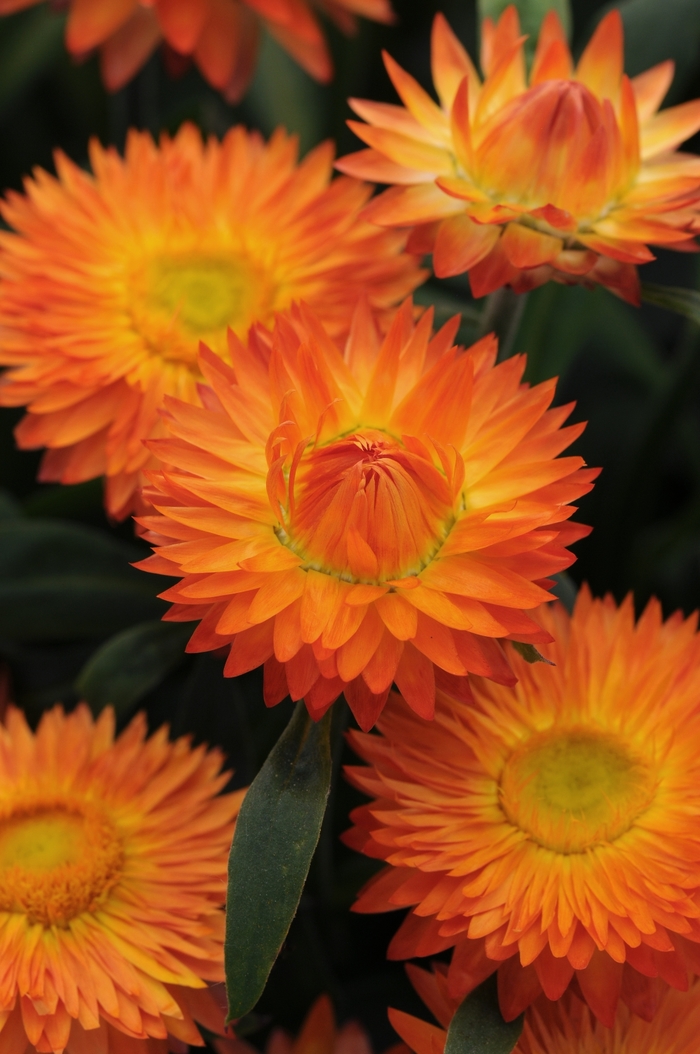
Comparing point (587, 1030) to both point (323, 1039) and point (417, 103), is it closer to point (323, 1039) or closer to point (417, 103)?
point (323, 1039)

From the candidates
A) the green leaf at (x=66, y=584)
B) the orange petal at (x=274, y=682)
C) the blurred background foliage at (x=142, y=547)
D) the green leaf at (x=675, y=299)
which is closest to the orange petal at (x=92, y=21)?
the blurred background foliage at (x=142, y=547)

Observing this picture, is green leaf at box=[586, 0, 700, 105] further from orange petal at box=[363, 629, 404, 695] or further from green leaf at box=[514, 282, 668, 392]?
orange petal at box=[363, 629, 404, 695]

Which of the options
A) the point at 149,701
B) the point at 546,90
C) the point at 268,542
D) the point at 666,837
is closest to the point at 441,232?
the point at 546,90

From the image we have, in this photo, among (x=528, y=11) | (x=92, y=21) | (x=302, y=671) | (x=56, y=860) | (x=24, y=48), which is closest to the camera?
(x=302, y=671)

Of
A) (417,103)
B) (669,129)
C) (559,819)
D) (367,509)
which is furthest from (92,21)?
(559,819)

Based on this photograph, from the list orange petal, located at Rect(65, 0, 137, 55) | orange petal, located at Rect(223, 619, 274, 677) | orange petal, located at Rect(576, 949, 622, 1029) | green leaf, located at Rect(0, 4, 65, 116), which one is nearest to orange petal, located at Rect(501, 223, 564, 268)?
orange petal, located at Rect(223, 619, 274, 677)

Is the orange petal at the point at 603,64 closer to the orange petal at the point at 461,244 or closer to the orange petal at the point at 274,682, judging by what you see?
the orange petal at the point at 461,244

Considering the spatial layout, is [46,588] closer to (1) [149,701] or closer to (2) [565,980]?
(1) [149,701]
